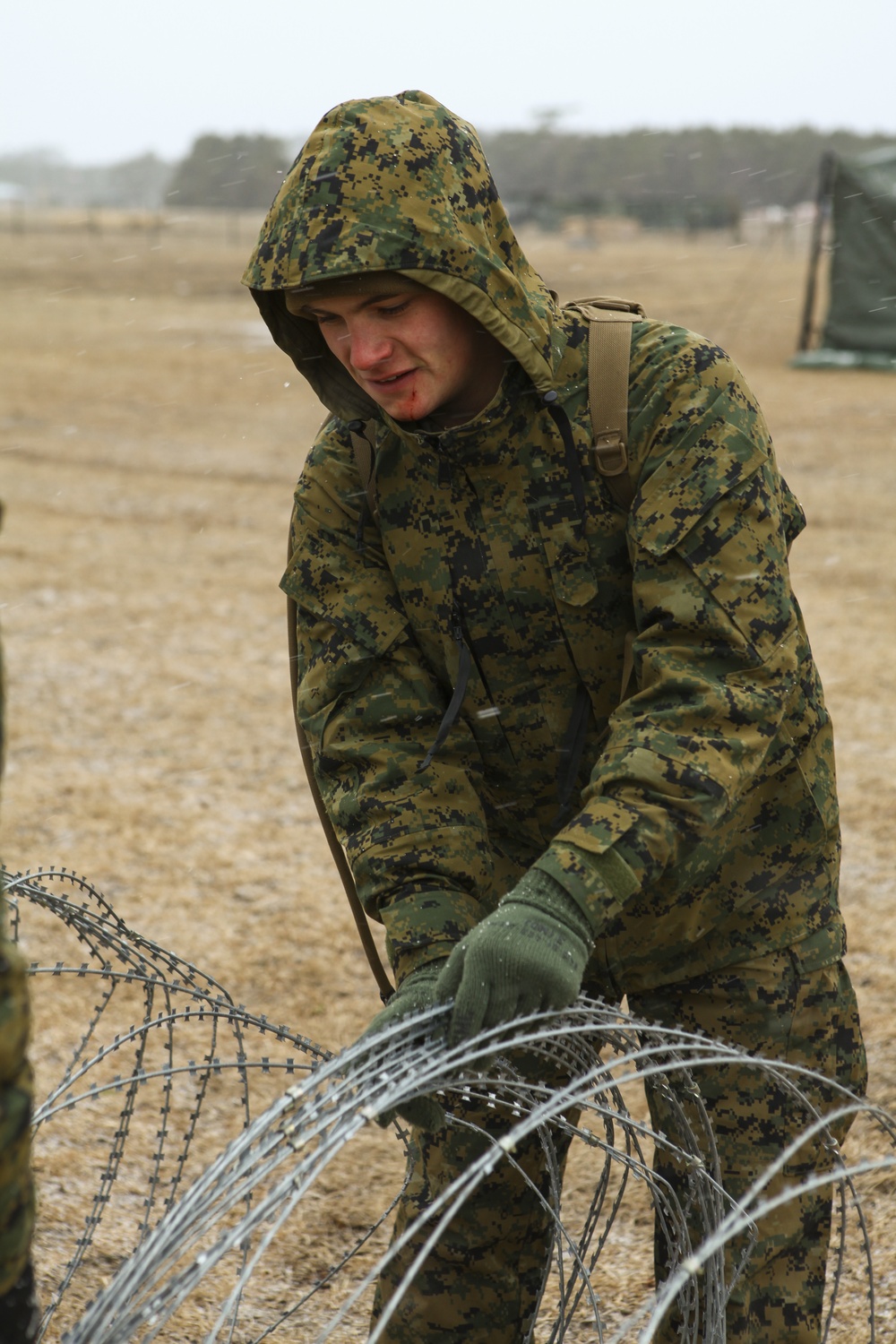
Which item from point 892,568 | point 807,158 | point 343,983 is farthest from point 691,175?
point 343,983

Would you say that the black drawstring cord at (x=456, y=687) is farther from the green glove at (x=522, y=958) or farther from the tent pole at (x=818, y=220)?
the tent pole at (x=818, y=220)

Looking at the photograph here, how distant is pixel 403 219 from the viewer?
241 cm

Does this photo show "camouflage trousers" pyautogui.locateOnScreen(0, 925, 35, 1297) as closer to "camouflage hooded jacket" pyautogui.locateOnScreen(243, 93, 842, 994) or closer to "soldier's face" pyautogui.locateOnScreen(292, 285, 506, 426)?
"camouflage hooded jacket" pyautogui.locateOnScreen(243, 93, 842, 994)

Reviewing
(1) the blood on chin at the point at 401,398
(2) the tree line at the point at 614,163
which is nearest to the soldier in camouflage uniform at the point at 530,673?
(1) the blood on chin at the point at 401,398

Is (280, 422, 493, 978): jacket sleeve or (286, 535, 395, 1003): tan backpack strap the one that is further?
(286, 535, 395, 1003): tan backpack strap

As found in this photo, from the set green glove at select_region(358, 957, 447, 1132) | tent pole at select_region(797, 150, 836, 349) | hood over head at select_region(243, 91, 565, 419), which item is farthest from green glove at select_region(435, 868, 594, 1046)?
tent pole at select_region(797, 150, 836, 349)

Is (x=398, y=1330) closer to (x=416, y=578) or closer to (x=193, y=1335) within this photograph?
(x=193, y=1335)

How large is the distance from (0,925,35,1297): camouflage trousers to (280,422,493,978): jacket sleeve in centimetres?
118

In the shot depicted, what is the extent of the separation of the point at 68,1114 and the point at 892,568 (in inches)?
313

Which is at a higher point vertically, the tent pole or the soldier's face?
the tent pole

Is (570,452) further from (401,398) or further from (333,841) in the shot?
(333,841)

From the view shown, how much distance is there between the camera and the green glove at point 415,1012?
8.04 feet

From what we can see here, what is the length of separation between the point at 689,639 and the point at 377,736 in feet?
2.22

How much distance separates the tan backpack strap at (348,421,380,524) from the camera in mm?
2754
